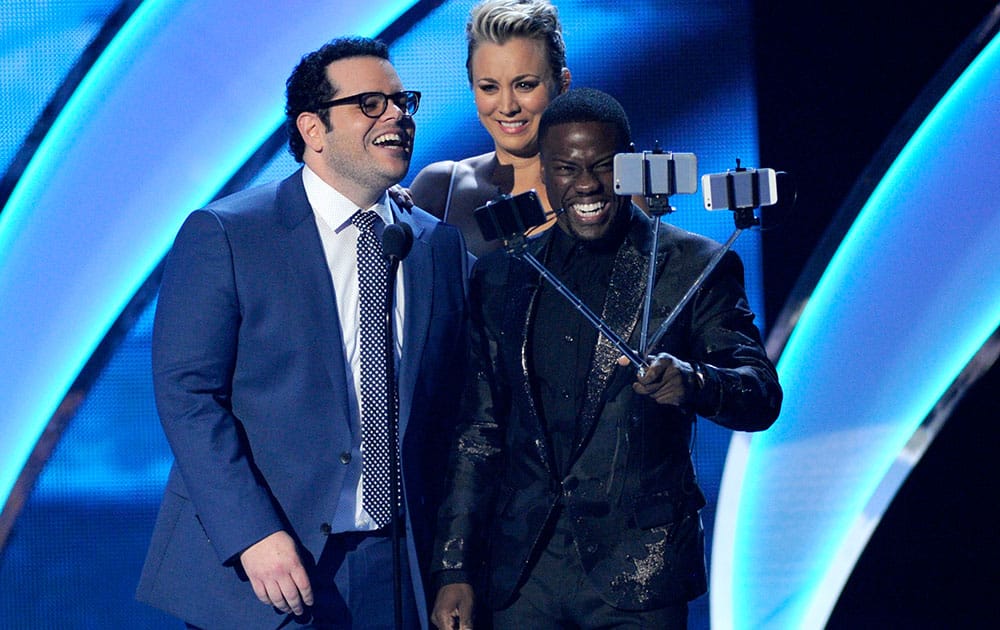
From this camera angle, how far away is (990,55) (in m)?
4.00

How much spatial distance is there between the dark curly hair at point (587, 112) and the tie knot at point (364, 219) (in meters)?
0.44

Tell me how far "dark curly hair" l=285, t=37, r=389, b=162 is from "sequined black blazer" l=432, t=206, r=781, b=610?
0.63 metres

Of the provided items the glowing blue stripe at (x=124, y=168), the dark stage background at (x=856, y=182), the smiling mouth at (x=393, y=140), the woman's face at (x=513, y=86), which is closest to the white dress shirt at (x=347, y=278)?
the smiling mouth at (x=393, y=140)

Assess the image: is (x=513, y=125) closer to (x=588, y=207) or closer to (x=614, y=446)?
(x=588, y=207)

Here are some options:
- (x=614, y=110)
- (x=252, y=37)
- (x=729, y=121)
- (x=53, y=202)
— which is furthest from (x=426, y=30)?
(x=614, y=110)

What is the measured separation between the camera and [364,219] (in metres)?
2.68

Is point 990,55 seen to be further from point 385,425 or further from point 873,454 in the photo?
point 385,425

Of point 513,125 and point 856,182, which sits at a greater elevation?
point 513,125

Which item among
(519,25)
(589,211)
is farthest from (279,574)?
(519,25)

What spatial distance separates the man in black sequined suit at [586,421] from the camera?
2287 millimetres

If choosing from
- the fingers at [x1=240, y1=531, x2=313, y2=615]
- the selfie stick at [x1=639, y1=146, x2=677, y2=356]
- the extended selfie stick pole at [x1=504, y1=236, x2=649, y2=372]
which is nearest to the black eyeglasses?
the extended selfie stick pole at [x1=504, y1=236, x2=649, y2=372]

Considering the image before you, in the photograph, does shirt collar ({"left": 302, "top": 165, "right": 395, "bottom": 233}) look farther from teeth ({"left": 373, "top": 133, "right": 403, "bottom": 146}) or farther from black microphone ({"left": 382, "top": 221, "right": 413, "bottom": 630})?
black microphone ({"left": 382, "top": 221, "right": 413, "bottom": 630})

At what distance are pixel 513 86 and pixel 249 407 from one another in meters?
1.23

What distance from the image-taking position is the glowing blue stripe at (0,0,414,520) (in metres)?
3.63
